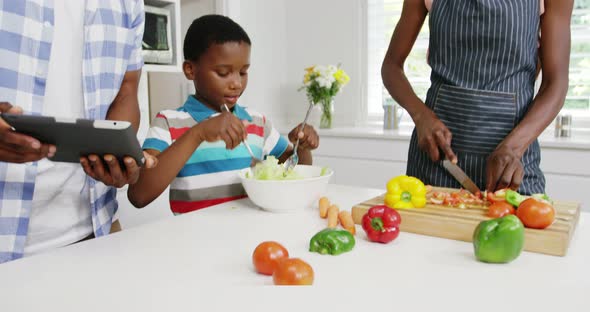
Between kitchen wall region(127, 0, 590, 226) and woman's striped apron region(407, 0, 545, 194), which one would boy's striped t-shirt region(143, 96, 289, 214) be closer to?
woman's striped apron region(407, 0, 545, 194)

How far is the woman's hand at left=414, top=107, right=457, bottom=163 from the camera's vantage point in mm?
1213

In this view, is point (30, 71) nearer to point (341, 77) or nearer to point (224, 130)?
point (224, 130)

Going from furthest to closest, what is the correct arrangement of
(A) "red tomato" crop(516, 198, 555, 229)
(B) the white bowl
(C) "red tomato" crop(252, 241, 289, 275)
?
(B) the white bowl
(A) "red tomato" crop(516, 198, 555, 229)
(C) "red tomato" crop(252, 241, 289, 275)

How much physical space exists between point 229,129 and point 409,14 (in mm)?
656

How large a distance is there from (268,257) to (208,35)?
846mm

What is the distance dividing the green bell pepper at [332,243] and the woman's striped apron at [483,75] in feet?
1.87

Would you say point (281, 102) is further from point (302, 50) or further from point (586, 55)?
point (586, 55)

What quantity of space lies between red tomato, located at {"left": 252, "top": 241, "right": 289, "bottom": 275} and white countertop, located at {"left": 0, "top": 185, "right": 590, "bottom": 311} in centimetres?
2

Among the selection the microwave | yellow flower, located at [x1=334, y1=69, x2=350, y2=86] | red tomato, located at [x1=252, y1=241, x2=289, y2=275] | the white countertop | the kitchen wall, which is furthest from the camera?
yellow flower, located at [x1=334, y1=69, x2=350, y2=86]

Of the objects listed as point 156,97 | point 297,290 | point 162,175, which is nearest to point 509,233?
point 297,290

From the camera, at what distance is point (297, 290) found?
0.64m

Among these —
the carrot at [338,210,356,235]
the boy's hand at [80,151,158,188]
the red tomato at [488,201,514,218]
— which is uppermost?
the boy's hand at [80,151,158,188]

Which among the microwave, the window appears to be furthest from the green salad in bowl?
the window

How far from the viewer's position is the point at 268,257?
76 centimetres
